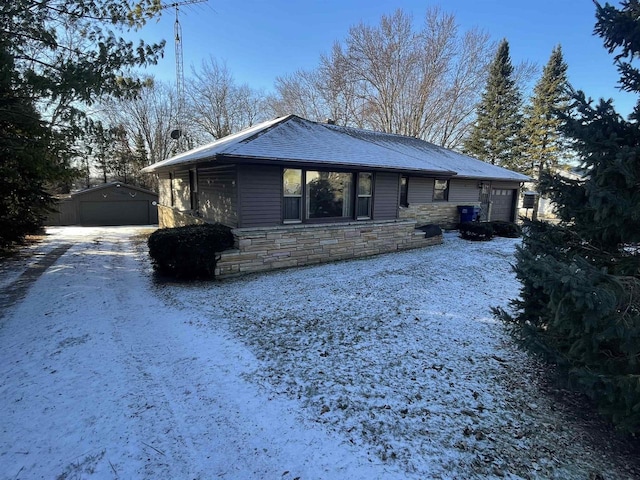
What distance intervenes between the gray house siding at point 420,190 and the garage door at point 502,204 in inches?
221

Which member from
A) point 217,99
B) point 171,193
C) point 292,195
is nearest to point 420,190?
point 292,195

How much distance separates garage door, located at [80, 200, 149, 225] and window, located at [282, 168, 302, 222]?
19.8m

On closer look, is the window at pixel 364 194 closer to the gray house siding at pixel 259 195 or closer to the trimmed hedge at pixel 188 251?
the gray house siding at pixel 259 195

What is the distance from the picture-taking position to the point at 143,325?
196 inches

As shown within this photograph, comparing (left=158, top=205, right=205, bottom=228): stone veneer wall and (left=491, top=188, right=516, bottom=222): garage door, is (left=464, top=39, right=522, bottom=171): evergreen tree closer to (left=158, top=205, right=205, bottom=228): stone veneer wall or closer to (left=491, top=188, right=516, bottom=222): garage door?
(left=491, top=188, right=516, bottom=222): garage door

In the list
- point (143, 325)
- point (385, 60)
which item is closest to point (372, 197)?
point (143, 325)

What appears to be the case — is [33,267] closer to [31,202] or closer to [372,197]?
[31,202]

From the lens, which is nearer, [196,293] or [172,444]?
[172,444]

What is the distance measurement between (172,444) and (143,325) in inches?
111

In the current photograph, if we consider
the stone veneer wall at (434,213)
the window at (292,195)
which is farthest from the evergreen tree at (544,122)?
the window at (292,195)

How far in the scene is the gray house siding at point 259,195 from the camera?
26.2 feet

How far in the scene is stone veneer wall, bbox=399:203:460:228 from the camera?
559 inches

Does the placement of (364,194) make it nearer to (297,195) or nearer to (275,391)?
(297,195)

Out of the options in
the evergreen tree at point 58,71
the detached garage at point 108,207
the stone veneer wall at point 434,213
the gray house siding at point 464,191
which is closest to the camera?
the evergreen tree at point 58,71
